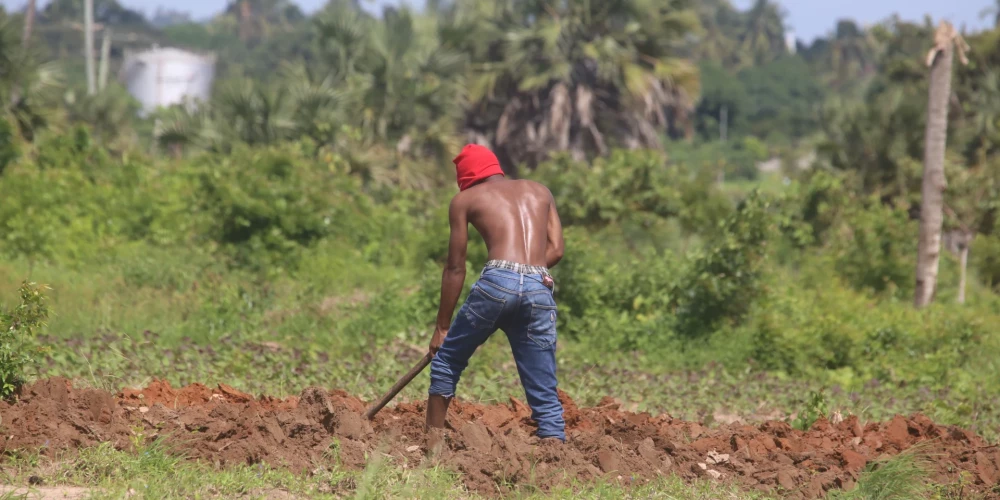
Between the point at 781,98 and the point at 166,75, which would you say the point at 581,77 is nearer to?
the point at 166,75

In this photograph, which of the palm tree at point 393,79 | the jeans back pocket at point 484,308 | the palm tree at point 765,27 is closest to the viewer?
the jeans back pocket at point 484,308

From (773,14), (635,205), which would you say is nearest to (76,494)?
(635,205)

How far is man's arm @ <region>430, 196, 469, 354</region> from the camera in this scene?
5703mm

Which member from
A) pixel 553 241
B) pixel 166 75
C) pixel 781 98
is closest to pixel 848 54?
pixel 781 98

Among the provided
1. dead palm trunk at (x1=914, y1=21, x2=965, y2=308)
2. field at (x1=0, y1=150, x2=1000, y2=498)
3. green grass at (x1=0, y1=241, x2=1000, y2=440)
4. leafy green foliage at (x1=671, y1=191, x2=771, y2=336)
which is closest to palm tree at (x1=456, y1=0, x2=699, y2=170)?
field at (x1=0, y1=150, x2=1000, y2=498)

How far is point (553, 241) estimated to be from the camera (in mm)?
6016

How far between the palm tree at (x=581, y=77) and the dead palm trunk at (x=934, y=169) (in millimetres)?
9380

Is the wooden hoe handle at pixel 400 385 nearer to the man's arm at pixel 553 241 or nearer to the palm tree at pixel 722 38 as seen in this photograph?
the man's arm at pixel 553 241

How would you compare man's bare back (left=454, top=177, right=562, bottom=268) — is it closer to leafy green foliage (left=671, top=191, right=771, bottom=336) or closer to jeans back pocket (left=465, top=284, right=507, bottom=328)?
jeans back pocket (left=465, top=284, right=507, bottom=328)

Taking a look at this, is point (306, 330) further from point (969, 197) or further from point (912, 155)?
point (912, 155)

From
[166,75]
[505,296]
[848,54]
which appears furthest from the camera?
[848,54]

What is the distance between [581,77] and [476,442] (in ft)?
61.0

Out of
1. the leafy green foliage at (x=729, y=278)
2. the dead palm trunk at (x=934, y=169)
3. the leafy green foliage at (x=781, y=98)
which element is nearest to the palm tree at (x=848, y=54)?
the leafy green foliage at (x=781, y=98)

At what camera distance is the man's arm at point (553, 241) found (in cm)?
598
